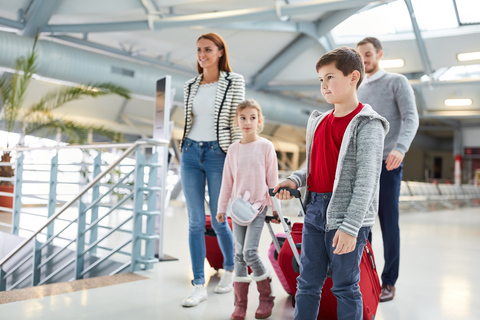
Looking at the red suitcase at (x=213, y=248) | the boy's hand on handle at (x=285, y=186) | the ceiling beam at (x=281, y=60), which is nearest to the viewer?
the boy's hand on handle at (x=285, y=186)

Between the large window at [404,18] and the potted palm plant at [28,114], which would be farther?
the large window at [404,18]

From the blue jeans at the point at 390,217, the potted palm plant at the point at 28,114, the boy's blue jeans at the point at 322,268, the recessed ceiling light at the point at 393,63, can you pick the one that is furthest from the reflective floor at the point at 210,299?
the recessed ceiling light at the point at 393,63

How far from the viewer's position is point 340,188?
149 centimetres

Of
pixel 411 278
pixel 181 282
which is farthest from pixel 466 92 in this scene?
pixel 181 282

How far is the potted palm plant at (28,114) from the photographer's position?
6.95 meters

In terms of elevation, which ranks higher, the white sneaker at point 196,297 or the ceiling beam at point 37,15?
the ceiling beam at point 37,15

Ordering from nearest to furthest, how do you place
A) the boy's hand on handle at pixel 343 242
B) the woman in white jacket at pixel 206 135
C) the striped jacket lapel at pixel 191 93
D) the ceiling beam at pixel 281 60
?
1. the boy's hand on handle at pixel 343 242
2. the woman in white jacket at pixel 206 135
3. the striped jacket lapel at pixel 191 93
4. the ceiling beam at pixel 281 60

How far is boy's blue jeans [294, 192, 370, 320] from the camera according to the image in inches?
59.2

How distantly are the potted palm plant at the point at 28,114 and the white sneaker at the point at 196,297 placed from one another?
214 inches

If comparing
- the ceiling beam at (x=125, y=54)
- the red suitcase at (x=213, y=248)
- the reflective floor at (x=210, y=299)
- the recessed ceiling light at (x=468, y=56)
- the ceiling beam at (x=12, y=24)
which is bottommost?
the reflective floor at (x=210, y=299)

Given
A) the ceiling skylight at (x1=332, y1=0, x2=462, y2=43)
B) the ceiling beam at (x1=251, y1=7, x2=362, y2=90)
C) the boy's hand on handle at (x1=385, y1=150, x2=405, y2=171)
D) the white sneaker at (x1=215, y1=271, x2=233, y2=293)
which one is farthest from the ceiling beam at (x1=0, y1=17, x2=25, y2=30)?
the boy's hand on handle at (x1=385, y1=150, x2=405, y2=171)

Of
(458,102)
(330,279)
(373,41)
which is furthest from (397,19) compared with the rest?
(330,279)

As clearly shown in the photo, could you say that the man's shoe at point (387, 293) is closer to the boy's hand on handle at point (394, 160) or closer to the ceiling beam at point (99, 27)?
the boy's hand on handle at point (394, 160)

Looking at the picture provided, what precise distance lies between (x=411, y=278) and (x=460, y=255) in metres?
1.45
